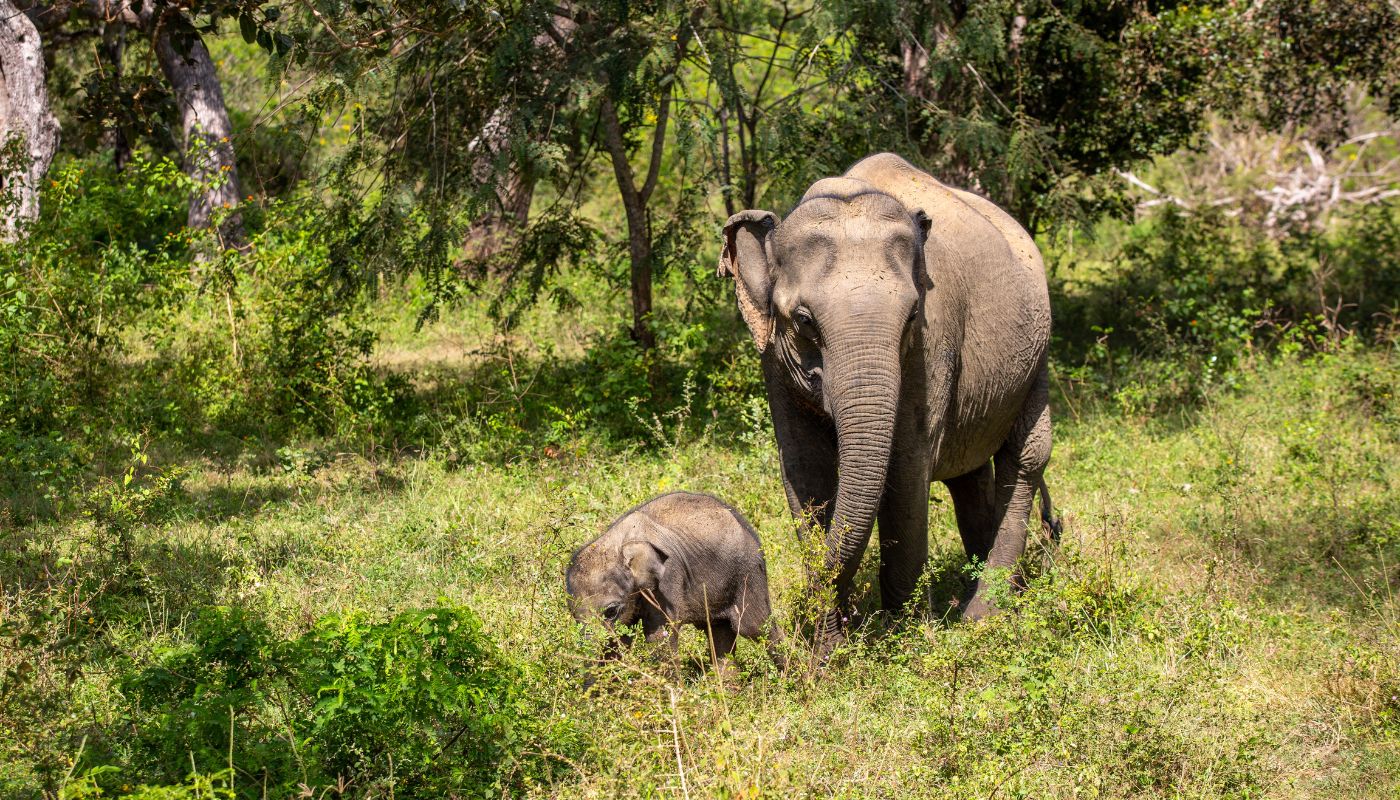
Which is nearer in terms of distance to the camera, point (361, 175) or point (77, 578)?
point (77, 578)

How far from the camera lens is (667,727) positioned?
558cm

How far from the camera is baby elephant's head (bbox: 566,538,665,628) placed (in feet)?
20.3

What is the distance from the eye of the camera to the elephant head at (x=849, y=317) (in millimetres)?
5934

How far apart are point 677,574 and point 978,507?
2.45 meters

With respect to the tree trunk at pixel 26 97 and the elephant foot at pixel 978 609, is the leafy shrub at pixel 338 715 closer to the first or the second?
the elephant foot at pixel 978 609

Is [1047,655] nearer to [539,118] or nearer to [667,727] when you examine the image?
[667,727]

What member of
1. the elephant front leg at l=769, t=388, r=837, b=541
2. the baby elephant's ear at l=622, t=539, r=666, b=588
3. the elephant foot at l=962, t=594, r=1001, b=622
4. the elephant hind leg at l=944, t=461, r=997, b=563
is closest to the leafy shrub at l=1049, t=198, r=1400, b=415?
the elephant hind leg at l=944, t=461, r=997, b=563

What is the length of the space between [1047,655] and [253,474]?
6628 millimetres

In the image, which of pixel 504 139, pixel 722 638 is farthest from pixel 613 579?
pixel 504 139

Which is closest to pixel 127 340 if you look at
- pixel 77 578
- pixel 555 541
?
pixel 77 578

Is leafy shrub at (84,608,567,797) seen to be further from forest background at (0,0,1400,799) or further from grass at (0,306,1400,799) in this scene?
grass at (0,306,1400,799)

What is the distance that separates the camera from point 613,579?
621 cm

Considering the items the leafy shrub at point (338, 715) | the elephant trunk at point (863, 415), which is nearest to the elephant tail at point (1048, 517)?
the elephant trunk at point (863, 415)

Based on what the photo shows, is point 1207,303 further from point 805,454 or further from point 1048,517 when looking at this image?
point 805,454
